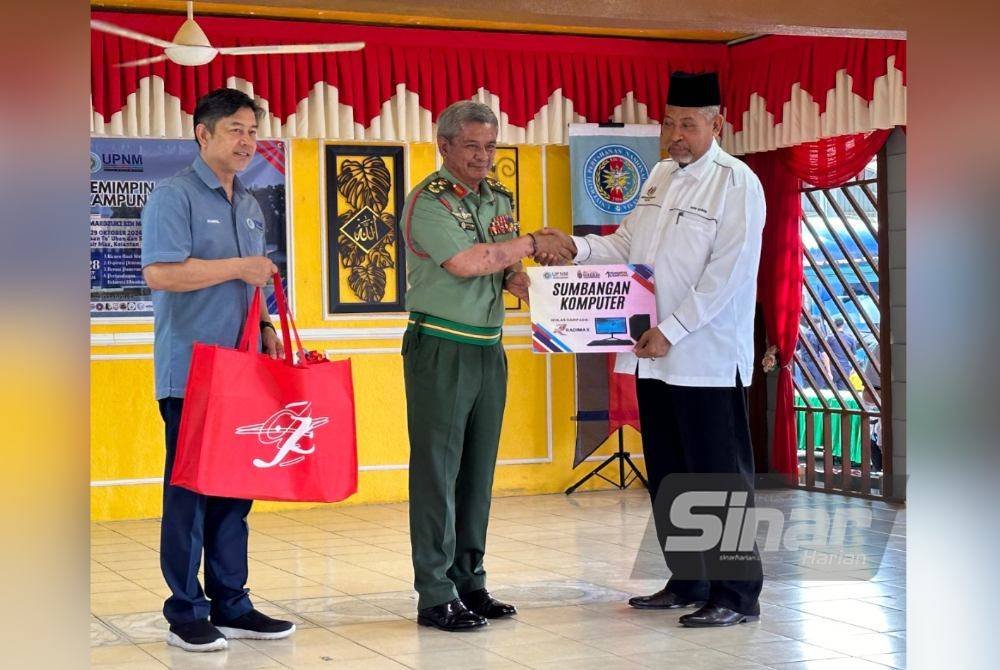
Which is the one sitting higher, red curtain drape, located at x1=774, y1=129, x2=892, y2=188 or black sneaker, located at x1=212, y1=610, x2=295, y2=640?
red curtain drape, located at x1=774, y1=129, x2=892, y2=188

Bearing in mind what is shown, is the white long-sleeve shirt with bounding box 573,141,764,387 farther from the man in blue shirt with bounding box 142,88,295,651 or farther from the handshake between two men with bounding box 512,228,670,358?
the man in blue shirt with bounding box 142,88,295,651

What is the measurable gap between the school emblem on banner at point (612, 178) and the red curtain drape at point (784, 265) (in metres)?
0.87

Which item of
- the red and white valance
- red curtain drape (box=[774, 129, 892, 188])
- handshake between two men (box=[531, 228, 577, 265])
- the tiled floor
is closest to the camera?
the tiled floor

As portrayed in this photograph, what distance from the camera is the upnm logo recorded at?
3821mm

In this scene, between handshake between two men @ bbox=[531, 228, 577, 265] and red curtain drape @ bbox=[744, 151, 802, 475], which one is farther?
red curtain drape @ bbox=[744, 151, 802, 475]

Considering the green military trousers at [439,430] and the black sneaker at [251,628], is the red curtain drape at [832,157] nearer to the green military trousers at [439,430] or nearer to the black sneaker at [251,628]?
the green military trousers at [439,430]

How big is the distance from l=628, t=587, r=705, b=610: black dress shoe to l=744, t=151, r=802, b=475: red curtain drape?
4075 mm

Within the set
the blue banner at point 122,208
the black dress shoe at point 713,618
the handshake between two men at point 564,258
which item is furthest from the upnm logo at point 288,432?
the blue banner at point 122,208

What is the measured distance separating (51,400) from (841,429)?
6.71 m

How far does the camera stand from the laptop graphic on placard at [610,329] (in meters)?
4.30

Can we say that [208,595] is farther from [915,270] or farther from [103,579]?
[915,270]

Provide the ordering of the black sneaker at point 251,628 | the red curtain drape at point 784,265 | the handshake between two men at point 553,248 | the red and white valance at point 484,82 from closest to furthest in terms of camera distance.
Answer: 1. the black sneaker at point 251,628
2. the handshake between two men at point 553,248
3. the red and white valance at point 484,82
4. the red curtain drape at point 784,265

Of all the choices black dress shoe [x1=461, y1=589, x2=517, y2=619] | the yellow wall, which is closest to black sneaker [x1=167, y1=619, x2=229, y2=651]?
black dress shoe [x1=461, y1=589, x2=517, y2=619]

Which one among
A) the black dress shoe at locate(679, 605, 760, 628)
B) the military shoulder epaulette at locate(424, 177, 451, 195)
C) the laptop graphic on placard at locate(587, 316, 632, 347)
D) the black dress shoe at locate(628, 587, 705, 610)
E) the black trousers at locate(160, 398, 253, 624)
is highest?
the military shoulder epaulette at locate(424, 177, 451, 195)
